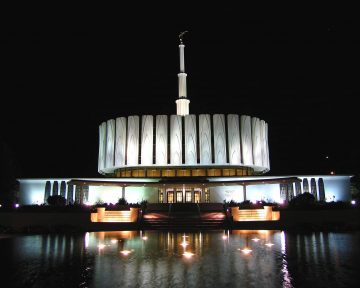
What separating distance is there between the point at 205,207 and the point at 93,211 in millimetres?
11831

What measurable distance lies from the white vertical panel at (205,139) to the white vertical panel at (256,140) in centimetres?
618

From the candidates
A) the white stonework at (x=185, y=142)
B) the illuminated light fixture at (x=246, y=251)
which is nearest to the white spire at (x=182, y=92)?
the white stonework at (x=185, y=142)

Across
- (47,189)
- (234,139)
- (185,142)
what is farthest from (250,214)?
(47,189)

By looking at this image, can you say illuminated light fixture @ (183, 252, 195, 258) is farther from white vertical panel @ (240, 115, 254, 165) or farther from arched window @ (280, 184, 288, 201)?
white vertical panel @ (240, 115, 254, 165)

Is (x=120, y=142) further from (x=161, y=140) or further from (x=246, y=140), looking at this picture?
(x=246, y=140)

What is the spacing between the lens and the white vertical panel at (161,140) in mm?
42694

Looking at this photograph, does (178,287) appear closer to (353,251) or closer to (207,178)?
(353,251)

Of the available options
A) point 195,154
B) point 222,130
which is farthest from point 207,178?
point 222,130

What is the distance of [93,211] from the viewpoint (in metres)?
24.3

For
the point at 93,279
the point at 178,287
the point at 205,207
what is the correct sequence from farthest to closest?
the point at 205,207 → the point at 93,279 → the point at 178,287

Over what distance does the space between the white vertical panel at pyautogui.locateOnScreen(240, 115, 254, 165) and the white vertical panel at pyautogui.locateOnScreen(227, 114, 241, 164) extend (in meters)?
0.78

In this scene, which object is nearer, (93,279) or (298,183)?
(93,279)

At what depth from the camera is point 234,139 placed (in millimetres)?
43938

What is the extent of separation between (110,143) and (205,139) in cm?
1263
